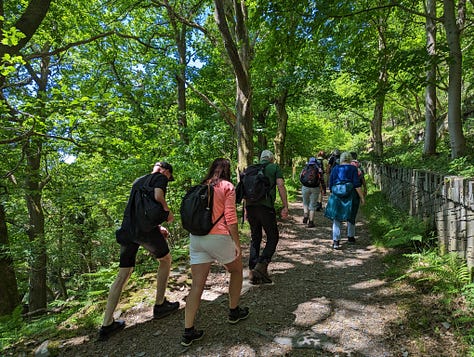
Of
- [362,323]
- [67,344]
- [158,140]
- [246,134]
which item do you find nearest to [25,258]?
[158,140]

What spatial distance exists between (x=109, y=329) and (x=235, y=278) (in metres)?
1.70

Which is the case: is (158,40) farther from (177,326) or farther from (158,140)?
(177,326)

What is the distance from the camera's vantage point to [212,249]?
3.07 m

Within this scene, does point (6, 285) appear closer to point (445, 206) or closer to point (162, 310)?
point (162, 310)

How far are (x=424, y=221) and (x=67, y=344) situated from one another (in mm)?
5970

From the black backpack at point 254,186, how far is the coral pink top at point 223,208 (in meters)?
1.18

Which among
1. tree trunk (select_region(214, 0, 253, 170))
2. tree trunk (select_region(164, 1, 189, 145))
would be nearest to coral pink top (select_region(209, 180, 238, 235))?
tree trunk (select_region(214, 0, 253, 170))

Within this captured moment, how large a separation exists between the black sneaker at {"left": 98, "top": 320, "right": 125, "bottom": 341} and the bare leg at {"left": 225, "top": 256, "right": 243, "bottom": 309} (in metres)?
1.45

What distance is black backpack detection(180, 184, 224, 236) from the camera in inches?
119

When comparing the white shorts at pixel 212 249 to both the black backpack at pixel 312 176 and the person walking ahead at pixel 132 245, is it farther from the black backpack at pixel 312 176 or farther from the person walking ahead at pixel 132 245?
the black backpack at pixel 312 176

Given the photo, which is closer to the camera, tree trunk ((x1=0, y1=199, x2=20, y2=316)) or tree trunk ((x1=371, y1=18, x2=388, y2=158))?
tree trunk ((x1=371, y1=18, x2=388, y2=158))

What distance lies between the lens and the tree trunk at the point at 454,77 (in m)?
5.88

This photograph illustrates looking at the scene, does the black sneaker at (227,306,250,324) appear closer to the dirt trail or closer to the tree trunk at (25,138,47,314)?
the dirt trail

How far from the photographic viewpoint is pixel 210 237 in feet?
10.0
